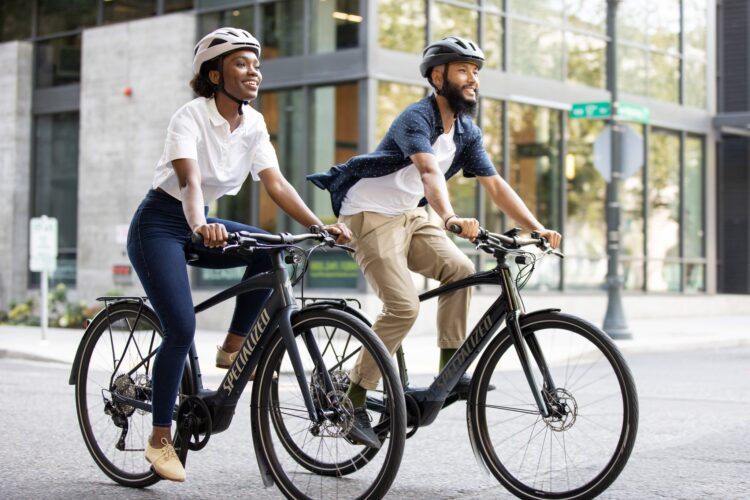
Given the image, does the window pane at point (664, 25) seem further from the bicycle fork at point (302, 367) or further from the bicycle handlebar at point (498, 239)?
the bicycle fork at point (302, 367)

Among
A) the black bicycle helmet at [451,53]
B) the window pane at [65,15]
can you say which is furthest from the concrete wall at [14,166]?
the black bicycle helmet at [451,53]

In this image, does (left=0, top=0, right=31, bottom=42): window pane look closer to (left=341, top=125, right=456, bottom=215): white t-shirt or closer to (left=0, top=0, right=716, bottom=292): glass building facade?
(left=0, top=0, right=716, bottom=292): glass building facade

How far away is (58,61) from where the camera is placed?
22.1 meters

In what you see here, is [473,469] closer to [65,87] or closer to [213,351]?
[213,351]

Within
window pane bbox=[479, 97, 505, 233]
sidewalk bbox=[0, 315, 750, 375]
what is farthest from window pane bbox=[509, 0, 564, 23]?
sidewalk bbox=[0, 315, 750, 375]

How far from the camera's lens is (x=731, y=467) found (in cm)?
567

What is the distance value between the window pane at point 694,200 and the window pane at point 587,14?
3.89 meters

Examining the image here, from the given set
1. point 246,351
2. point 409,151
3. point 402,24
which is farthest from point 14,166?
point 246,351

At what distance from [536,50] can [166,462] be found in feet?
54.3

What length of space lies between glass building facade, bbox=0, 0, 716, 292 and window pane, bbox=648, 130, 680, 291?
0.04 m

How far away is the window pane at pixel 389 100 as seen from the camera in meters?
17.6

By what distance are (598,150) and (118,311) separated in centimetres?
1171

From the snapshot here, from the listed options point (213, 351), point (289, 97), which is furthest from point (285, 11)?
point (213, 351)

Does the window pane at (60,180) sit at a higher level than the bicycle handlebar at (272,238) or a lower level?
higher
